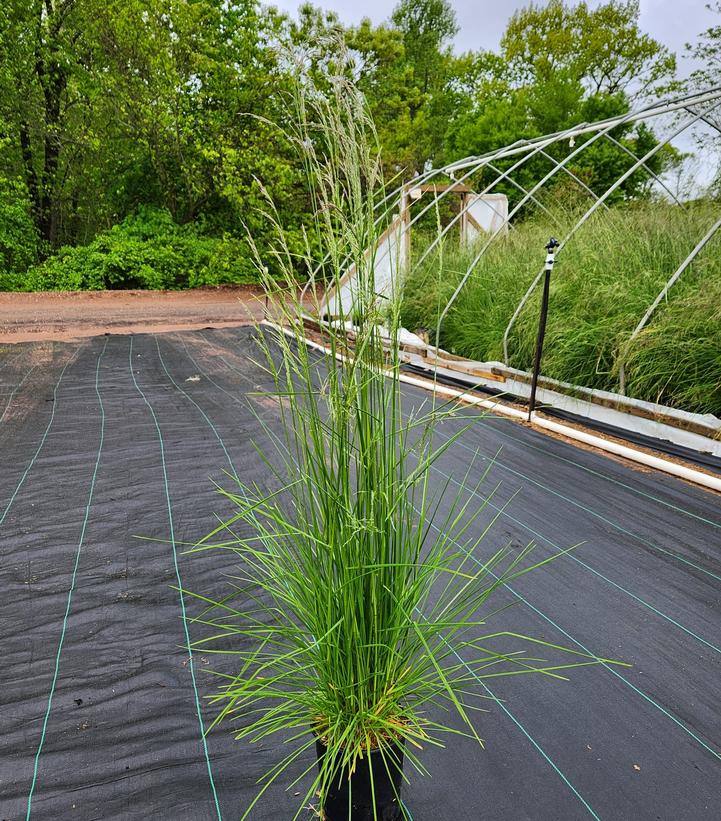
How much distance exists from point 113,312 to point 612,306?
27.6ft

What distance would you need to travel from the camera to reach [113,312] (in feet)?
33.4

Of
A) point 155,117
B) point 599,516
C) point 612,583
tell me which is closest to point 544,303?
point 599,516

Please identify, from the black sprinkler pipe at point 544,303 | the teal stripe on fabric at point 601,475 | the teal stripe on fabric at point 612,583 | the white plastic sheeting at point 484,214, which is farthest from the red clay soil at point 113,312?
the teal stripe on fabric at point 612,583

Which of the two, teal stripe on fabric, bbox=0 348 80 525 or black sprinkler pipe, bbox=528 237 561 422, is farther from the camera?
black sprinkler pipe, bbox=528 237 561 422

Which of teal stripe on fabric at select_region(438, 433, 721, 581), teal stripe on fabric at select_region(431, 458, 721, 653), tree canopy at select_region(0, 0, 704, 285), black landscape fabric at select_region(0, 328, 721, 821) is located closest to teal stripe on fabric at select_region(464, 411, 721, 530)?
black landscape fabric at select_region(0, 328, 721, 821)

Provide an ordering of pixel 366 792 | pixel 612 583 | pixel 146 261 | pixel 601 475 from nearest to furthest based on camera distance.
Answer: pixel 366 792 < pixel 612 583 < pixel 601 475 < pixel 146 261

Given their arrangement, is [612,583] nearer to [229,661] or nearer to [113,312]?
[229,661]

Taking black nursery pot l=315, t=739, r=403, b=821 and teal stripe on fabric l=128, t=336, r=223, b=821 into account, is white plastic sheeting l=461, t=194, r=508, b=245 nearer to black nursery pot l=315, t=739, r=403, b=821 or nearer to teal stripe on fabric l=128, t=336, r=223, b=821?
teal stripe on fabric l=128, t=336, r=223, b=821

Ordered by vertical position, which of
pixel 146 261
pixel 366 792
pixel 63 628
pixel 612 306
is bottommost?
pixel 63 628

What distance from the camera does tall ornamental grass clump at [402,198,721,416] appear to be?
4047 mm

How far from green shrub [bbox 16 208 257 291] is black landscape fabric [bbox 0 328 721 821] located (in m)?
9.33

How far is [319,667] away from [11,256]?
13840 millimetres

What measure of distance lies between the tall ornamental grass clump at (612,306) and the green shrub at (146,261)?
267 inches

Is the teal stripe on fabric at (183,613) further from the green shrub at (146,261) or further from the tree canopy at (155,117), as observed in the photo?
the green shrub at (146,261)
